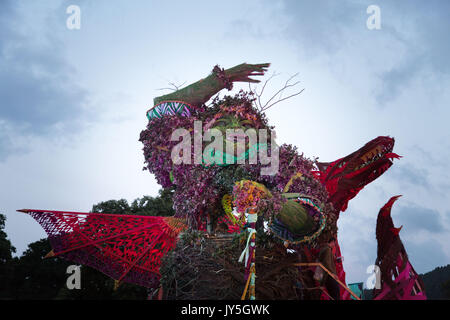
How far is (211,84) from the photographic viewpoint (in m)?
6.79

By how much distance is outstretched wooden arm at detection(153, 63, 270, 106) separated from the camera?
6.79m

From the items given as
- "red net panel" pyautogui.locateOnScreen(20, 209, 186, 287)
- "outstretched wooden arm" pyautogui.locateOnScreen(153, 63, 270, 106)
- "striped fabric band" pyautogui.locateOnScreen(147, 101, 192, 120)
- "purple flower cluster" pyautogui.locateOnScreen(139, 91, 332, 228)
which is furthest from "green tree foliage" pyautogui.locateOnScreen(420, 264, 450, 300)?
"striped fabric band" pyautogui.locateOnScreen(147, 101, 192, 120)

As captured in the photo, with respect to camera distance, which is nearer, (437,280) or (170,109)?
(170,109)

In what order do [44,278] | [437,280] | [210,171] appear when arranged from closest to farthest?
[210,171]
[437,280]
[44,278]

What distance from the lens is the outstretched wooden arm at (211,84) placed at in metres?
6.79

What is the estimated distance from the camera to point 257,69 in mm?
6879

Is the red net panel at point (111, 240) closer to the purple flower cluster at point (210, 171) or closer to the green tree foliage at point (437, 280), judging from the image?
the purple flower cluster at point (210, 171)

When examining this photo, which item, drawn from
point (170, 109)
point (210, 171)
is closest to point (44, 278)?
point (170, 109)

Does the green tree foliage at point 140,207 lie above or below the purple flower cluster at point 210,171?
above

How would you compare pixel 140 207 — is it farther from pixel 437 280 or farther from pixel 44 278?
pixel 437 280

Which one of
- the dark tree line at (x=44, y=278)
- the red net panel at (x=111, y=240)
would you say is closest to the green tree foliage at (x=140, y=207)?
the dark tree line at (x=44, y=278)

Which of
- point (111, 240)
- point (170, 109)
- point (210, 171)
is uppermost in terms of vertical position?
point (170, 109)

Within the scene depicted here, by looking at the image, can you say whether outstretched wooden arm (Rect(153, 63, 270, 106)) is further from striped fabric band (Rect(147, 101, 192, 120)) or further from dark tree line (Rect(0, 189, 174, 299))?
dark tree line (Rect(0, 189, 174, 299))

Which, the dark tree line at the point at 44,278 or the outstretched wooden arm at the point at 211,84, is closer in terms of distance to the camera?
the outstretched wooden arm at the point at 211,84
